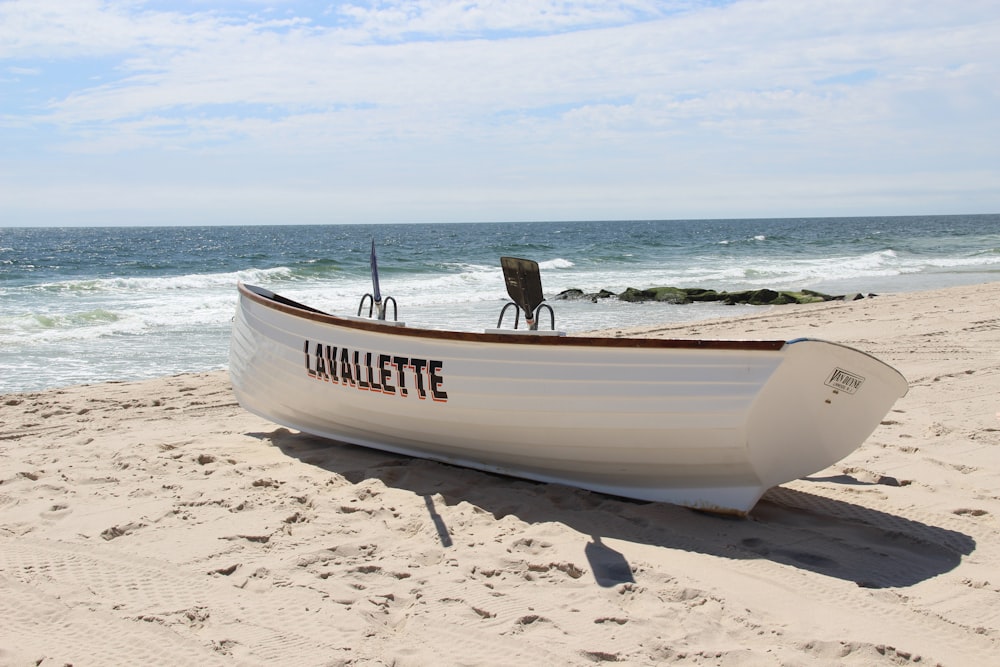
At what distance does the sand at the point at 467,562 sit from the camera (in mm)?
3180

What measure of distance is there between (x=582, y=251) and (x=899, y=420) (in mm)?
34504

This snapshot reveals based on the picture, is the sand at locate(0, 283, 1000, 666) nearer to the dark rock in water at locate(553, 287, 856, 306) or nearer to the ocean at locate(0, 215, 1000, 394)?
the ocean at locate(0, 215, 1000, 394)

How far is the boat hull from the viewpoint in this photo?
4.11 meters

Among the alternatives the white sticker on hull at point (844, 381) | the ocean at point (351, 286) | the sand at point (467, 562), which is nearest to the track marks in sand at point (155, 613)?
the sand at point (467, 562)

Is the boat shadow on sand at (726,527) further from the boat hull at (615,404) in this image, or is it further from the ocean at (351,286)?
the ocean at (351,286)

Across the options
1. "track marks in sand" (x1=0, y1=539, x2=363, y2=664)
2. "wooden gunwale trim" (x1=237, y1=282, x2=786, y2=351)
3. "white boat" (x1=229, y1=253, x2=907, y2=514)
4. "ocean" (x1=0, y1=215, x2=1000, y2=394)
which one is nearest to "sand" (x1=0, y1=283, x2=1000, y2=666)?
"track marks in sand" (x1=0, y1=539, x2=363, y2=664)

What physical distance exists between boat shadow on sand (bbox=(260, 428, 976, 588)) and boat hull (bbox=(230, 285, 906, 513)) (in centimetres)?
12

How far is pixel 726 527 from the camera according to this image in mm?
4340

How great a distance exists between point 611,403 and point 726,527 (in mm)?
834

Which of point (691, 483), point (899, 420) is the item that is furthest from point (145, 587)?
point (899, 420)

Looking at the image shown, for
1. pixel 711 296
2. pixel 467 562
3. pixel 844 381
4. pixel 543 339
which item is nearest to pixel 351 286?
pixel 711 296

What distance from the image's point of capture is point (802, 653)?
10.1ft

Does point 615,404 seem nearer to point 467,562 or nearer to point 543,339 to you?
point 543,339

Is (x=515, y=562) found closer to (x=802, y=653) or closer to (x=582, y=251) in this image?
(x=802, y=653)
